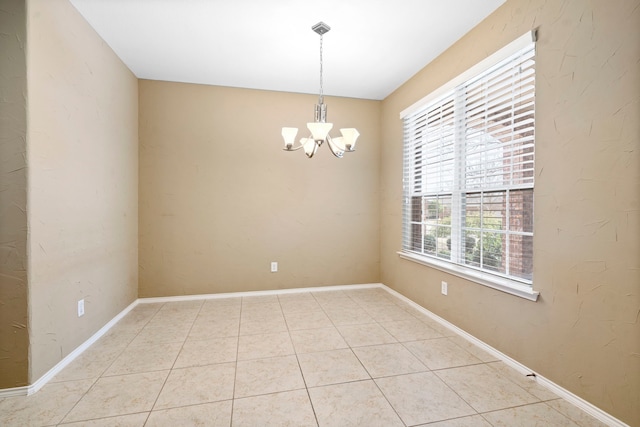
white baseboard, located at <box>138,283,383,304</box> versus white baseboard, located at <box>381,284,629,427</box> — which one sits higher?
white baseboard, located at <box>138,283,383,304</box>

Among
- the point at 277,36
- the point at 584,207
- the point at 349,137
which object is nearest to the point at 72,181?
the point at 277,36

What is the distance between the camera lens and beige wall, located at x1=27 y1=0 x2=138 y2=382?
1900 mm

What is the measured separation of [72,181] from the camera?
2273 millimetres

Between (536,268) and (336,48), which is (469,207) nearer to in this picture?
(536,268)

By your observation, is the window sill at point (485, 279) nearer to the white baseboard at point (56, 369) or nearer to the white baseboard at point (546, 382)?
the white baseboard at point (546, 382)

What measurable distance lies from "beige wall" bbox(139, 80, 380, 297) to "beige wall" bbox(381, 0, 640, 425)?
7.12 ft

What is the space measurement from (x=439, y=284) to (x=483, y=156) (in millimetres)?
1302

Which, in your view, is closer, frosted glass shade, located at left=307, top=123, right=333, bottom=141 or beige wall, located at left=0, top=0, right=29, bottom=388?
beige wall, located at left=0, top=0, right=29, bottom=388

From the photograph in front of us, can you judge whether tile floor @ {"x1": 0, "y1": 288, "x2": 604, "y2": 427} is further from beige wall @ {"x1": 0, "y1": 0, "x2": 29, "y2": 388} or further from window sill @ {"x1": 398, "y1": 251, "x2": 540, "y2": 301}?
window sill @ {"x1": 398, "y1": 251, "x2": 540, "y2": 301}

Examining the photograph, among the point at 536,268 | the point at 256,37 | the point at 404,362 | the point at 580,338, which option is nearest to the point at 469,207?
the point at 536,268

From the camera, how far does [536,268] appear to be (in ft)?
6.45

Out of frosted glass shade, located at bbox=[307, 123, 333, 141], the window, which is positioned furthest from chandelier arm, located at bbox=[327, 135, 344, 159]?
the window

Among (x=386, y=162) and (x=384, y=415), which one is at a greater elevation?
(x=386, y=162)

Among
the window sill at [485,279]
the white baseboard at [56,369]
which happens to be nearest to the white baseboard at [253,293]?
the white baseboard at [56,369]
